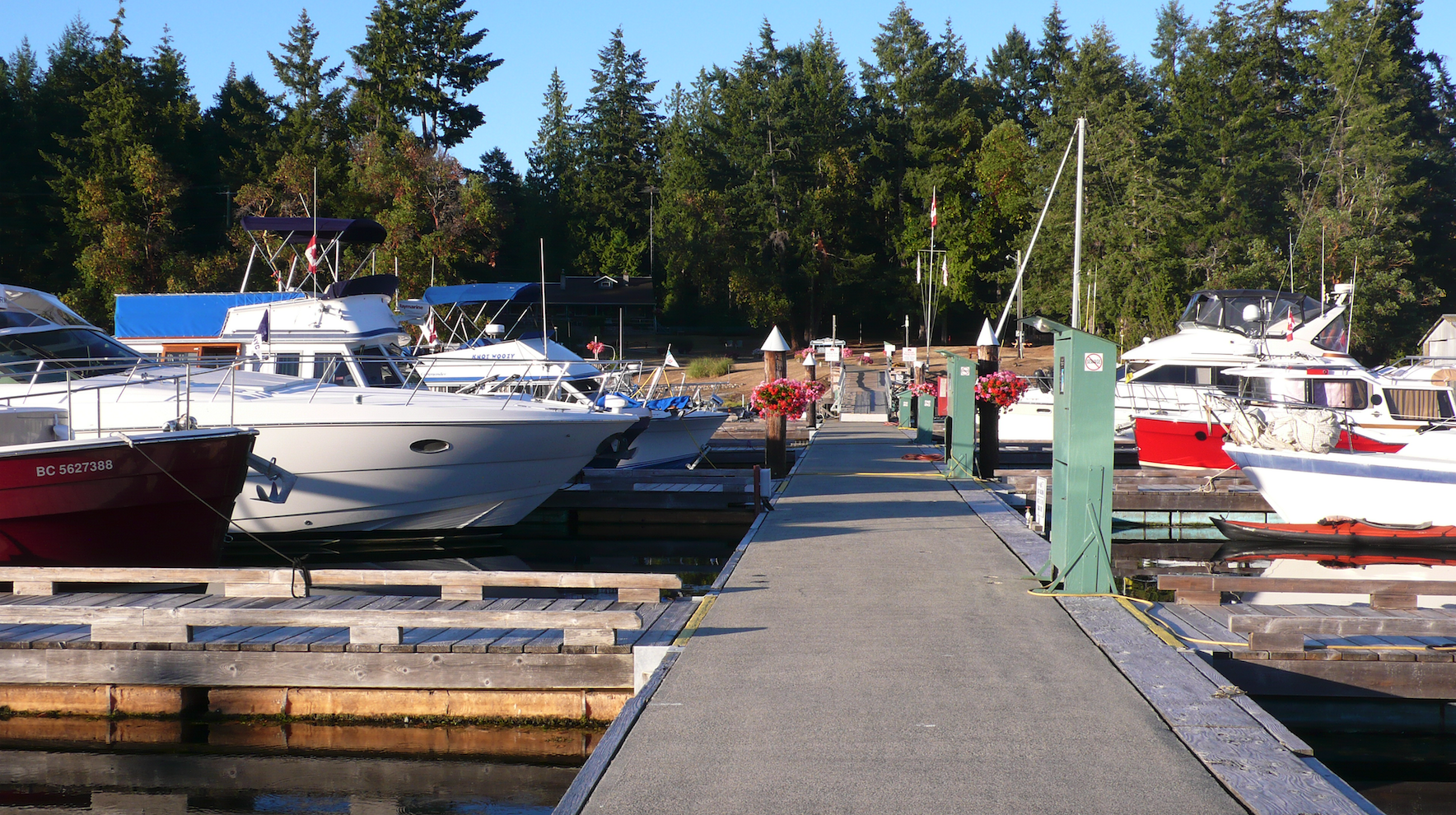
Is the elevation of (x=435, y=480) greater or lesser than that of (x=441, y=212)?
lesser

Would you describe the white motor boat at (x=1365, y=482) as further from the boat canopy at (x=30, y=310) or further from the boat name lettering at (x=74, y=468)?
the boat canopy at (x=30, y=310)

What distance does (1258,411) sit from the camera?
1424 cm

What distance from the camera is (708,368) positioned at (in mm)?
45812

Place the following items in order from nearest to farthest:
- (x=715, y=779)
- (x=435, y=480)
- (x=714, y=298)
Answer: (x=715, y=779) < (x=435, y=480) < (x=714, y=298)

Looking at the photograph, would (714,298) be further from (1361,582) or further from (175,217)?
(1361,582)

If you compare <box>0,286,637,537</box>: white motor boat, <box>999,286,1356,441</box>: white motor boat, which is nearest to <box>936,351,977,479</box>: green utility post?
<box>0,286,637,537</box>: white motor boat

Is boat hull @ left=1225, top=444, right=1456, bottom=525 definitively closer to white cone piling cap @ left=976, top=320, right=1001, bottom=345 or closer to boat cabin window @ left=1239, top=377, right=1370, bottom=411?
boat cabin window @ left=1239, top=377, right=1370, bottom=411

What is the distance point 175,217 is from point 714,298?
27405 millimetres

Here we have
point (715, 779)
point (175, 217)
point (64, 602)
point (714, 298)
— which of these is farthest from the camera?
point (714, 298)

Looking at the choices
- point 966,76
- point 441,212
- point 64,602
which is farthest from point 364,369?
point 966,76

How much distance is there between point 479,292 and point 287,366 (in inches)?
340

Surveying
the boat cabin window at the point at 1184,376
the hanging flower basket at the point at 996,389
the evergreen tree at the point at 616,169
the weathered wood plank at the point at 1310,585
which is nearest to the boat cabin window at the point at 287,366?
the hanging flower basket at the point at 996,389

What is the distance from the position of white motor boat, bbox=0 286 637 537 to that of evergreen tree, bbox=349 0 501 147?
48838 mm

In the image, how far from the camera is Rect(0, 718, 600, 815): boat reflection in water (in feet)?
20.7
